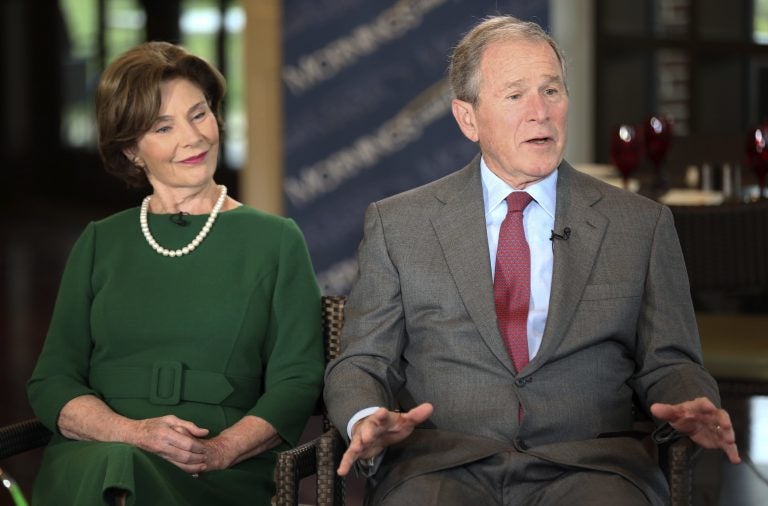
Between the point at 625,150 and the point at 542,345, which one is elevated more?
the point at 625,150

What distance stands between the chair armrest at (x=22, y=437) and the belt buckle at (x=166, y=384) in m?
0.24

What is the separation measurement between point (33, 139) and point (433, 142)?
39.1ft

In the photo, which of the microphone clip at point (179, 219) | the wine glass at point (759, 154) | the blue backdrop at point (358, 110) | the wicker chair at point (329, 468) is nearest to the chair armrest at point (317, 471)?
the wicker chair at point (329, 468)

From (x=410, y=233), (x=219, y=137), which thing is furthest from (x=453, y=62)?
(x=219, y=137)

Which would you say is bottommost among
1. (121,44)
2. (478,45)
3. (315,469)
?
(315,469)

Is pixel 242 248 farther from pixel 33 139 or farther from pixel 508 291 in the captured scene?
pixel 33 139

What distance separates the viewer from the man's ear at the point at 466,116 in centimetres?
256

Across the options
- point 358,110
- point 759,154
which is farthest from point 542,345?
point 358,110

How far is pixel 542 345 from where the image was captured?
236 cm

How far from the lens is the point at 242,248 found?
2.71 metres

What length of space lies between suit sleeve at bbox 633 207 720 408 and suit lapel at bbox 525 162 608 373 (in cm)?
12

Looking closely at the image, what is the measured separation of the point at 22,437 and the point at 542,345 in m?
1.06

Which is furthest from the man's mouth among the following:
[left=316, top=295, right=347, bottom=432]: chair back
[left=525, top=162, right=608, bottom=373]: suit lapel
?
[left=316, top=295, right=347, bottom=432]: chair back

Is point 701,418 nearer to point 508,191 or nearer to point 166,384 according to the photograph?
point 508,191
